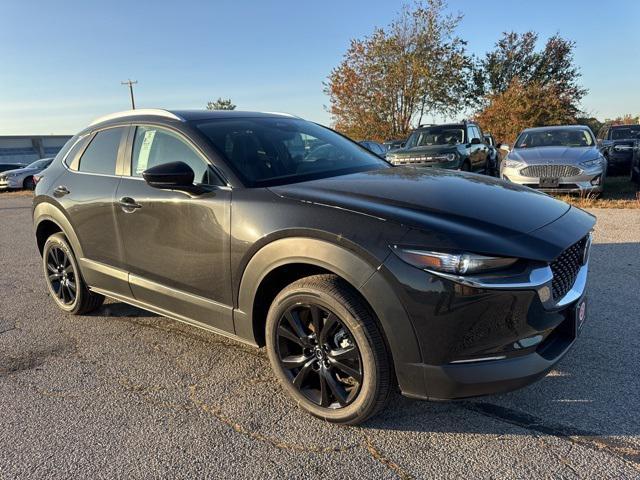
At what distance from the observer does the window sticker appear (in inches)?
139

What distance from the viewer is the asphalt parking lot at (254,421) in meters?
2.28

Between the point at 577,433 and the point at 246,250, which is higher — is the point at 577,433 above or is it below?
below

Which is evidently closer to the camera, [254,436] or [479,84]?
[254,436]

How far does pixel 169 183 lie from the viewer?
293 centimetres

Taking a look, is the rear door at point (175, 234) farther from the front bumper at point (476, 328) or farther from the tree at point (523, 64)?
the tree at point (523, 64)

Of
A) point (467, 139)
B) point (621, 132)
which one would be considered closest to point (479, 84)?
point (621, 132)

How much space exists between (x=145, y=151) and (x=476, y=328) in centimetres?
269

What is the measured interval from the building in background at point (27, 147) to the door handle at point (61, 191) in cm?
4918

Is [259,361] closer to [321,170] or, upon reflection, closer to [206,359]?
[206,359]

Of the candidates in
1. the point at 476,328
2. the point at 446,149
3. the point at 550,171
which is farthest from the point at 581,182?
the point at 476,328

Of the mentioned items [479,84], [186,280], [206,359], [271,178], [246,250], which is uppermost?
[479,84]

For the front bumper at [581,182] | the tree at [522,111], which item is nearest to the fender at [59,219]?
the front bumper at [581,182]

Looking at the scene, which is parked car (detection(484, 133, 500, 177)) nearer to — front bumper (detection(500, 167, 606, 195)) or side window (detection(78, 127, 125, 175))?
front bumper (detection(500, 167, 606, 195))

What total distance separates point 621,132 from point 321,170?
16912 mm
